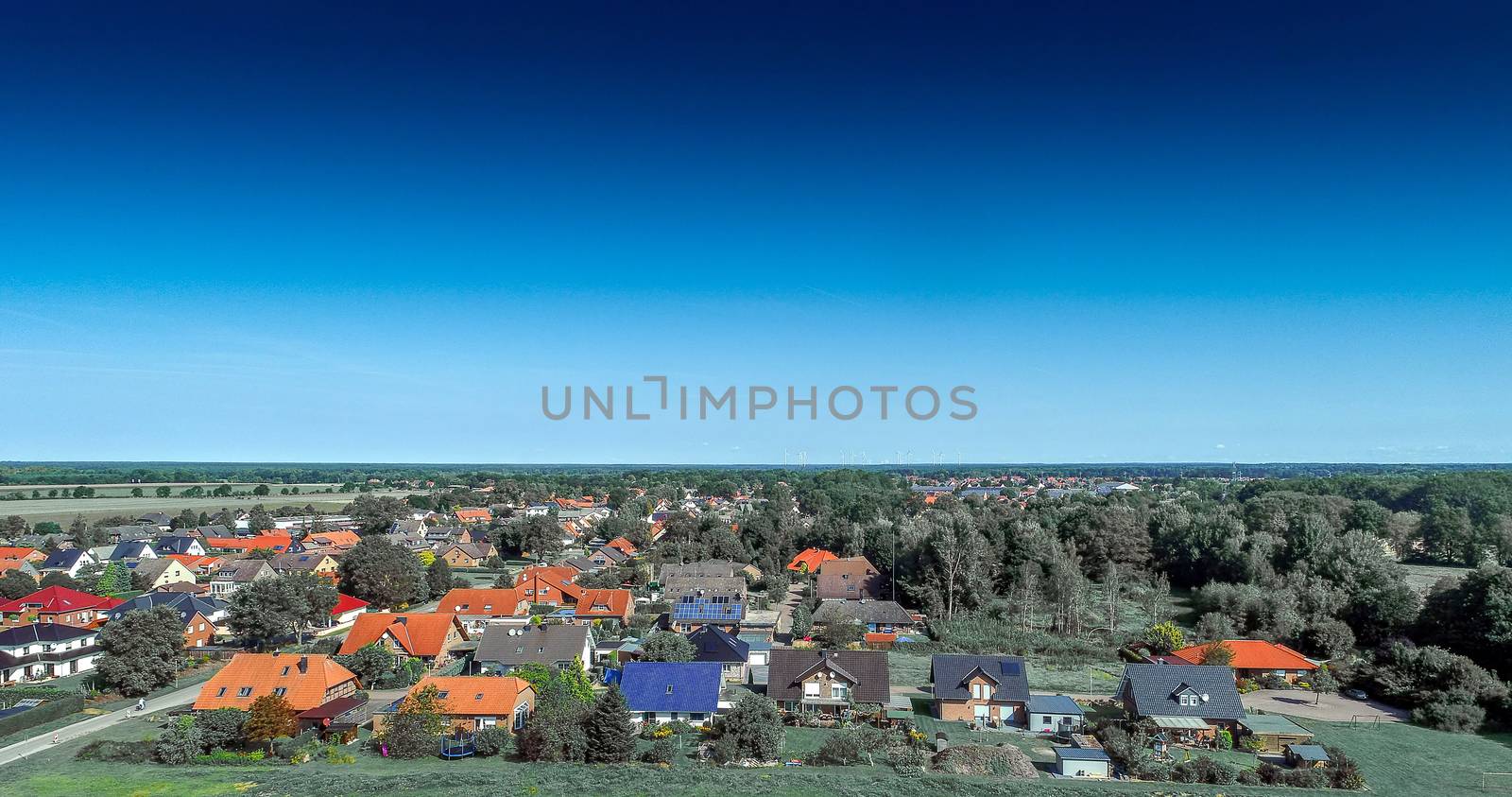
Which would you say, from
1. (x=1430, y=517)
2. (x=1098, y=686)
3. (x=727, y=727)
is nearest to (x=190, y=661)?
(x=727, y=727)

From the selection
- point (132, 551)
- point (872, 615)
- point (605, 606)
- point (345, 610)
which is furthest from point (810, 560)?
point (132, 551)

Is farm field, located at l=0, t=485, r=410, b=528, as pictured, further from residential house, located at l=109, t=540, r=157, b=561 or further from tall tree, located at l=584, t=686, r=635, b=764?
tall tree, located at l=584, t=686, r=635, b=764

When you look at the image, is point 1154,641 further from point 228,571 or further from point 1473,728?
point 228,571

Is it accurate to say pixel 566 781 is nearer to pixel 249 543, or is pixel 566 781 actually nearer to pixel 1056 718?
pixel 1056 718

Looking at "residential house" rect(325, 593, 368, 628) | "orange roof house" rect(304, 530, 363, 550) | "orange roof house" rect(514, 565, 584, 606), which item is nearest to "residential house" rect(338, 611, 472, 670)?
"residential house" rect(325, 593, 368, 628)

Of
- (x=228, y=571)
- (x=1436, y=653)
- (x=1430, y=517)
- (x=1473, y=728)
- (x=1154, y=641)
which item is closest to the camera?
(x=1473, y=728)

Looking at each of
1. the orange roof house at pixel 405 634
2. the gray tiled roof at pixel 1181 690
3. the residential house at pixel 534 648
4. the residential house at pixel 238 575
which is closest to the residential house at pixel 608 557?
the residential house at pixel 238 575
